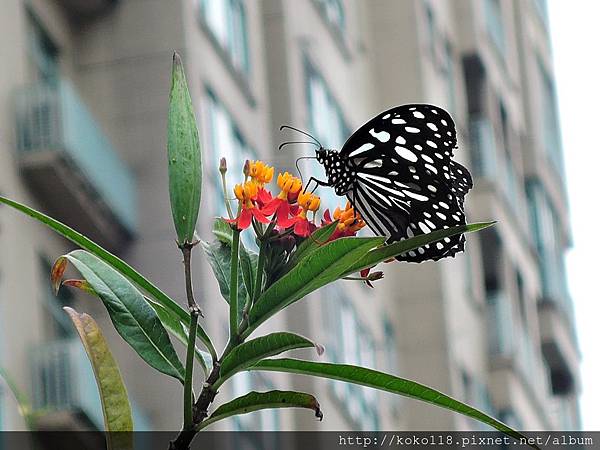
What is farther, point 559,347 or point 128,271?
point 559,347

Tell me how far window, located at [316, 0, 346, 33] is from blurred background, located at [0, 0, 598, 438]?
0.04 meters

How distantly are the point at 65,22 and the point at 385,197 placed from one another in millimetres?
13328

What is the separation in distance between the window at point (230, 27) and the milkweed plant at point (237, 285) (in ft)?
49.0

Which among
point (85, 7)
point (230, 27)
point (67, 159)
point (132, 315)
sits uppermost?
point (230, 27)

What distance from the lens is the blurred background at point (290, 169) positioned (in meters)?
13.9

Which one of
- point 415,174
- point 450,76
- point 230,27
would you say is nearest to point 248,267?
point 415,174

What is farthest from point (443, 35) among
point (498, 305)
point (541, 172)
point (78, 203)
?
point (78, 203)

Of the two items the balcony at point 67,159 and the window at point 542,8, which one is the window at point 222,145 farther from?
the window at point 542,8

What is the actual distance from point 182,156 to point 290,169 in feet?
57.0

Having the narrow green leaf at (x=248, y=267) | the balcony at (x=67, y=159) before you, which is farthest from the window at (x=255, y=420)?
the narrow green leaf at (x=248, y=267)

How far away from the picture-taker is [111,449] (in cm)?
168

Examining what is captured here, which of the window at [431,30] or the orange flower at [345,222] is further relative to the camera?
the window at [431,30]

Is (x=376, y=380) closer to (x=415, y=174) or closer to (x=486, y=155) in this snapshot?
(x=415, y=174)

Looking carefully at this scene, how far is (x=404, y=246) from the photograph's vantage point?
1.84 metres
